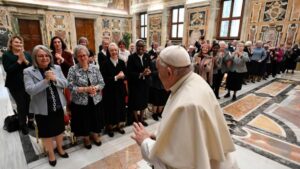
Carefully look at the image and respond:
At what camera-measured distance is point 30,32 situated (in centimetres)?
1137

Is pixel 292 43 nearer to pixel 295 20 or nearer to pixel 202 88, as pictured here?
pixel 295 20

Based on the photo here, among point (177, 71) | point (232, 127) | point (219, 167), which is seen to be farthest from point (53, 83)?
point (232, 127)

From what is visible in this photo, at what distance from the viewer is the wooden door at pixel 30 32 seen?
11070mm

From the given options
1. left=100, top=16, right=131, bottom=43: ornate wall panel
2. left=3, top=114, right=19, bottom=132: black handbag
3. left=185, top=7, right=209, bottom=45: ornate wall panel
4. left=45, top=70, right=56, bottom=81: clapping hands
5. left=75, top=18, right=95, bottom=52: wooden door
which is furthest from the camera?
left=100, top=16, right=131, bottom=43: ornate wall panel

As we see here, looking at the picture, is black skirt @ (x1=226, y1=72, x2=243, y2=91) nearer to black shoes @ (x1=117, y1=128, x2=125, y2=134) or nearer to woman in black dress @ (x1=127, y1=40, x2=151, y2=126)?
woman in black dress @ (x1=127, y1=40, x2=151, y2=126)

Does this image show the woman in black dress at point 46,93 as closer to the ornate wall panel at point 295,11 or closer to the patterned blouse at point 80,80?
the patterned blouse at point 80,80

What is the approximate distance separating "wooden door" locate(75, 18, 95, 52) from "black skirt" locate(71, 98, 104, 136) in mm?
12442

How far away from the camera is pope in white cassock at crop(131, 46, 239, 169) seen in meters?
0.94

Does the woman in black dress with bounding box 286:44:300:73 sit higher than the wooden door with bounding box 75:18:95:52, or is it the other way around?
the wooden door with bounding box 75:18:95:52

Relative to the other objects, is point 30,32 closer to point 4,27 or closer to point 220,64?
point 4,27

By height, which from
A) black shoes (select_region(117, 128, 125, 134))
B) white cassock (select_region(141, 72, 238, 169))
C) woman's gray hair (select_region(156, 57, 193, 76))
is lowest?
black shoes (select_region(117, 128, 125, 134))

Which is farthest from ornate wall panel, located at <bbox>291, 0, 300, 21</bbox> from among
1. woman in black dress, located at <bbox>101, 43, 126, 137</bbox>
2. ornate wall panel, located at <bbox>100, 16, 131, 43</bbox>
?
ornate wall panel, located at <bbox>100, 16, 131, 43</bbox>

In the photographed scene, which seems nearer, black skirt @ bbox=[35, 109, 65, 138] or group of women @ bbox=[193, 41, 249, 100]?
black skirt @ bbox=[35, 109, 65, 138]

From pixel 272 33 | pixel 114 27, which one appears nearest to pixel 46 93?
pixel 272 33
